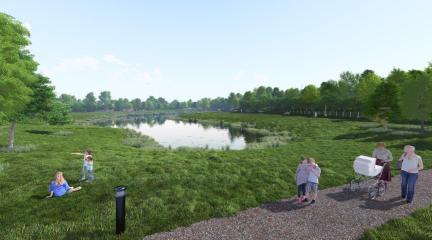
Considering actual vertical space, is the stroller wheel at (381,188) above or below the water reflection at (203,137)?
above

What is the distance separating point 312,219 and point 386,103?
43.0 metres

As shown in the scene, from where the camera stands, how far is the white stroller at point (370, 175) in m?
11.5

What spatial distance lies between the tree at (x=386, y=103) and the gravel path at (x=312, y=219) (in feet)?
121

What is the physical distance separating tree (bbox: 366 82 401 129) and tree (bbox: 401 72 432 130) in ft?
17.8

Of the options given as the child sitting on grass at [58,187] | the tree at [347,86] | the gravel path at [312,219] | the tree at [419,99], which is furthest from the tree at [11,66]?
the tree at [347,86]

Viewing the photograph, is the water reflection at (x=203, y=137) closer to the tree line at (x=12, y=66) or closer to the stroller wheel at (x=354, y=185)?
the tree line at (x=12, y=66)

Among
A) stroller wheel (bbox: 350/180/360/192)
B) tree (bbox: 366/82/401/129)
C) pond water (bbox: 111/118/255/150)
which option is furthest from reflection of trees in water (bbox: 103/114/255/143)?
stroller wheel (bbox: 350/180/360/192)

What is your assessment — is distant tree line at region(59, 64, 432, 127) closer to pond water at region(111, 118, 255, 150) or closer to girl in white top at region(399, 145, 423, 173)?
pond water at region(111, 118, 255, 150)

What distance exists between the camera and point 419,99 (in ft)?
120

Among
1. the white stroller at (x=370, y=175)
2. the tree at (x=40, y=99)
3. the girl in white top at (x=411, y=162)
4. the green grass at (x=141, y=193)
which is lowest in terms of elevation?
the green grass at (x=141, y=193)

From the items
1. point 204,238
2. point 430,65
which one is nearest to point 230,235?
point 204,238

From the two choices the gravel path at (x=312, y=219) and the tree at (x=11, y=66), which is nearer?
the gravel path at (x=312, y=219)

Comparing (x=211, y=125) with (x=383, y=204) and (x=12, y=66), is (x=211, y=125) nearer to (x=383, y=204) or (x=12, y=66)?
(x=12, y=66)

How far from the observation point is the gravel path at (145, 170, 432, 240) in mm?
8414
